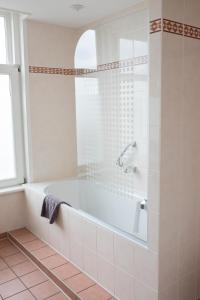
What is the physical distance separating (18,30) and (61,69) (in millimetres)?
639

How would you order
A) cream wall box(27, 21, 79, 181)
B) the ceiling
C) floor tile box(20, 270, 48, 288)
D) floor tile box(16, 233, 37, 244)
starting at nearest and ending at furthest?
1. floor tile box(20, 270, 48, 288)
2. the ceiling
3. floor tile box(16, 233, 37, 244)
4. cream wall box(27, 21, 79, 181)

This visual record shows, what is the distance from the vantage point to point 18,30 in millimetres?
3213

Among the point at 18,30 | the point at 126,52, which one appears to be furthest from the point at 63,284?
the point at 18,30

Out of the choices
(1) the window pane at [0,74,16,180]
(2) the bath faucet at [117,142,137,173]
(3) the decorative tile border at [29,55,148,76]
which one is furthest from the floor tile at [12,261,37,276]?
(3) the decorative tile border at [29,55,148,76]

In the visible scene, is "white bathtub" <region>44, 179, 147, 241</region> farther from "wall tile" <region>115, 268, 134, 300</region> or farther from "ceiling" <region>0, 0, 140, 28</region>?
"ceiling" <region>0, 0, 140, 28</region>

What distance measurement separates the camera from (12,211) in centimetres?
332

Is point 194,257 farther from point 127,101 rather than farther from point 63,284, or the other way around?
point 127,101

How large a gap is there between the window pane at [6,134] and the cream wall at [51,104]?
9.3 inches

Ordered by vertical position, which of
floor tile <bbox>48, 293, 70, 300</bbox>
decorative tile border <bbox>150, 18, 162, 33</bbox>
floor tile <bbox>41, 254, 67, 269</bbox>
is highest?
decorative tile border <bbox>150, 18, 162, 33</bbox>

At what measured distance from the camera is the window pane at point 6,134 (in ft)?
10.7

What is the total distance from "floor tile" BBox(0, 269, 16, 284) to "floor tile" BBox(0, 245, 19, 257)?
31 centimetres

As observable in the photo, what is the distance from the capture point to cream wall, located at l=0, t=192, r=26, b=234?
325cm

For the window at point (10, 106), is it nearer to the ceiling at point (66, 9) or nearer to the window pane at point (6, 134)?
the window pane at point (6, 134)

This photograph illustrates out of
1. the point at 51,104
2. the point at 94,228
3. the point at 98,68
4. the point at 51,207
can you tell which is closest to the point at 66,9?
the point at 98,68
